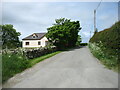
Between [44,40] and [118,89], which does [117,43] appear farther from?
[44,40]

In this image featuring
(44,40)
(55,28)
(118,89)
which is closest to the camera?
(118,89)

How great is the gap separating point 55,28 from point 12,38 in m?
28.3

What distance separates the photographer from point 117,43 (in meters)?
7.11

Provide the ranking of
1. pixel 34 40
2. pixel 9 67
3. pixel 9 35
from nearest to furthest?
pixel 9 67
pixel 34 40
pixel 9 35

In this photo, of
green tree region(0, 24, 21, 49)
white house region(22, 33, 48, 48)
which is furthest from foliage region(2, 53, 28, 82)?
green tree region(0, 24, 21, 49)

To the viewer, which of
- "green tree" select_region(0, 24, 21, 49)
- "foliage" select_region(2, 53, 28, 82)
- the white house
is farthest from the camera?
"green tree" select_region(0, 24, 21, 49)

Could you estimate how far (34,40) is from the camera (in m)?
38.0

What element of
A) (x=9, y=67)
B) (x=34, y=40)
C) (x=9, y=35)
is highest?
(x=9, y=35)

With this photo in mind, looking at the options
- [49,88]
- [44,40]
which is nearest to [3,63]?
[49,88]

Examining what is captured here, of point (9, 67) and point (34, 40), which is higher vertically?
point (34, 40)

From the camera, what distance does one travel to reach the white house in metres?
37.2

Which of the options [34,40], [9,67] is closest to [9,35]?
[34,40]

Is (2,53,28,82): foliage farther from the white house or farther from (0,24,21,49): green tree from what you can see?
(0,24,21,49): green tree

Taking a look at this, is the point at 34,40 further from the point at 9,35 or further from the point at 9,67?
the point at 9,67
